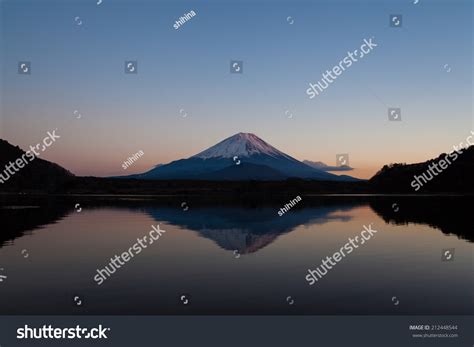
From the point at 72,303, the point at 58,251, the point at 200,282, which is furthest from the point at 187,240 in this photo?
the point at 72,303

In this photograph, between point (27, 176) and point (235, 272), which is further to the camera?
point (27, 176)

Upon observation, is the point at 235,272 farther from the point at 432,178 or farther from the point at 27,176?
the point at 27,176

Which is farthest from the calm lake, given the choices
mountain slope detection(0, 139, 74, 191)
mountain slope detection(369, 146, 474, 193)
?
mountain slope detection(0, 139, 74, 191)

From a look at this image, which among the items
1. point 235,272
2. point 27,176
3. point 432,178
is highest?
point 27,176

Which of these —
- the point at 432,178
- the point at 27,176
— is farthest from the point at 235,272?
the point at 27,176

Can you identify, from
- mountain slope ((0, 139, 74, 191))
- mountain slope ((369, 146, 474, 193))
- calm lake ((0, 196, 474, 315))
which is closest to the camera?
calm lake ((0, 196, 474, 315))

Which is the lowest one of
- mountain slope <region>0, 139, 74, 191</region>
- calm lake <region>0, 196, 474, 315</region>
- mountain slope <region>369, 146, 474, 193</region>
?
calm lake <region>0, 196, 474, 315</region>

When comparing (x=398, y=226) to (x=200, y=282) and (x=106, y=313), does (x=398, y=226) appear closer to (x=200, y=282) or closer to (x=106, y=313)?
(x=200, y=282)

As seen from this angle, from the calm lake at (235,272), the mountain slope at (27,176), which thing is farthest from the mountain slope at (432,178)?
the mountain slope at (27,176)

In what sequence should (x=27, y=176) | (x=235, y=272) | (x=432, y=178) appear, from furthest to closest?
1. (x=27, y=176)
2. (x=432, y=178)
3. (x=235, y=272)

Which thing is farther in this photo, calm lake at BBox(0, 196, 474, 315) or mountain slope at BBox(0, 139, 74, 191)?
mountain slope at BBox(0, 139, 74, 191)

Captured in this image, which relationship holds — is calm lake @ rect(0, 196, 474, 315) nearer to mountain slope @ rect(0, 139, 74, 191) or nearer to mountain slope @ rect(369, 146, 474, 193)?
mountain slope @ rect(369, 146, 474, 193)

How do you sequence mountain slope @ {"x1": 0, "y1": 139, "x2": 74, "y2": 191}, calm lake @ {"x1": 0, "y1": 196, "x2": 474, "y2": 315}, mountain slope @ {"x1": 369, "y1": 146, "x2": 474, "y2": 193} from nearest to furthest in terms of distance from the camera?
1. calm lake @ {"x1": 0, "y1": 196, "x2": 474, "y2": 315}
2. mountain slope @ {"x1": 369, "y1": 146, "x2": 474, "y2": 193}
3. mountain slope @ {"x1": 0, "y1": 139, "x2": 74, "y2": 191}

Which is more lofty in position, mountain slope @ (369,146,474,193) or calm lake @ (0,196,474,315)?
mountain slope @ (369,146,474,193)
